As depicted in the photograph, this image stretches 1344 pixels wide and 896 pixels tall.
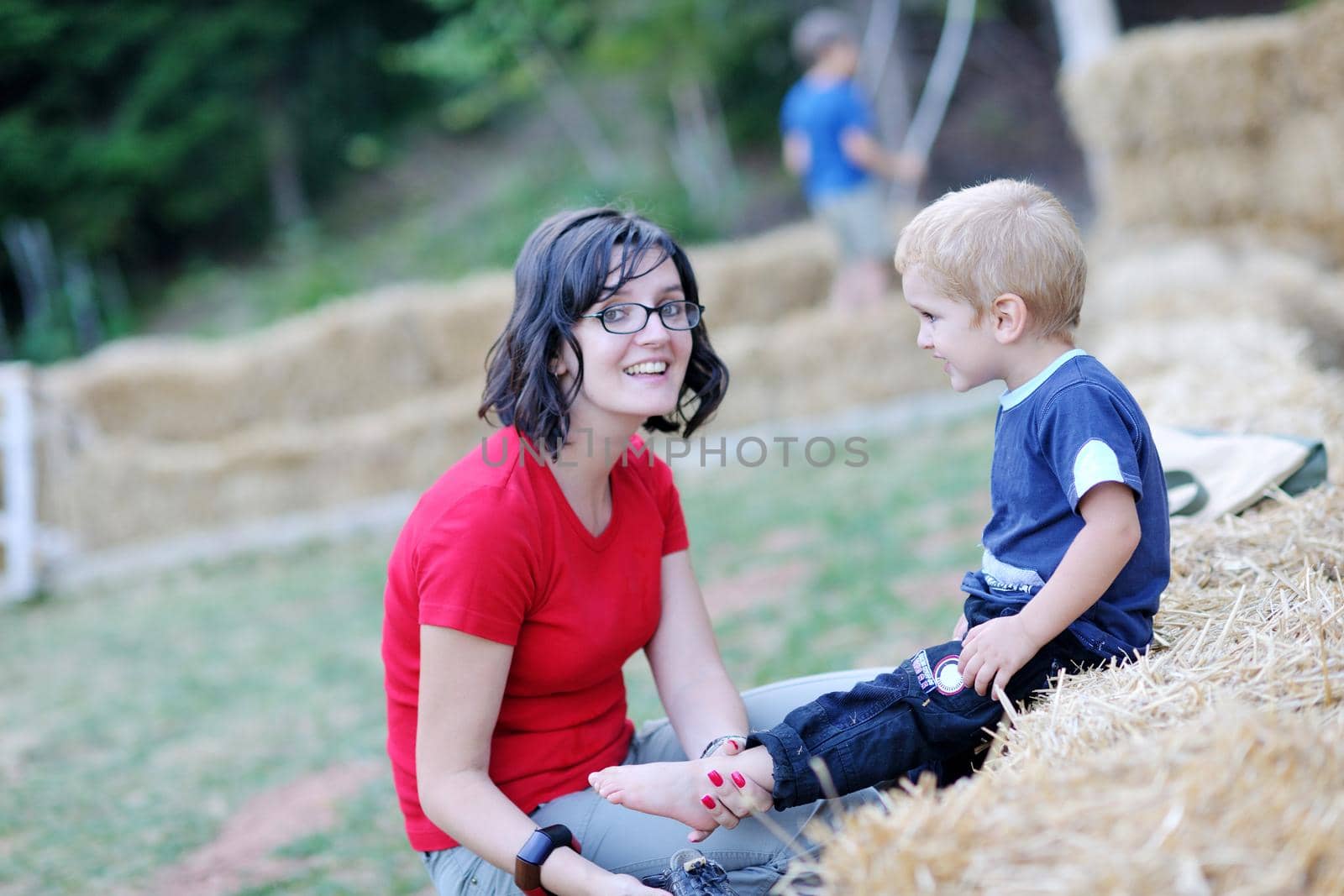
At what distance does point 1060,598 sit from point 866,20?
32.5 ft

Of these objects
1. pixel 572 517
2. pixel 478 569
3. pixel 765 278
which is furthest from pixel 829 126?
pixel 478 569

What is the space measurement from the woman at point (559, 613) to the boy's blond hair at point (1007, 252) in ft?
1.48

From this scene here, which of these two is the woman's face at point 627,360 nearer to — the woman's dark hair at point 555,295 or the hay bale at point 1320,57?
the woman's dark hair at point 555,295

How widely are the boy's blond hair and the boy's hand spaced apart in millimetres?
458

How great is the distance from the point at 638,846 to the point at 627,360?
2.56 feet

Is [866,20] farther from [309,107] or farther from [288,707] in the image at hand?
[288,707]

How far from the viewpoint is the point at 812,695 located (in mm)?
2021

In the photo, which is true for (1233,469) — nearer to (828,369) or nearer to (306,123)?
(828,369)

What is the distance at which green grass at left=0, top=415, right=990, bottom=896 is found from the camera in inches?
124

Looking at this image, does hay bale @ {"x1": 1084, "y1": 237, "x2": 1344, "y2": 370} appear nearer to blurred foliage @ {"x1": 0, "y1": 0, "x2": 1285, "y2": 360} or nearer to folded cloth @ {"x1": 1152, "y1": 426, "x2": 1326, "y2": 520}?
folded cloth @ {"x1": 1152, "y1": 426, "x2": 1326, "y2": 520}

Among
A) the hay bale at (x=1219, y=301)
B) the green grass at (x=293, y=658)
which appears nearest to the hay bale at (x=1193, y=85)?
the hay bale at (x=1219, y=301)

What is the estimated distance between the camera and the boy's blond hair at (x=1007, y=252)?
5.45ft

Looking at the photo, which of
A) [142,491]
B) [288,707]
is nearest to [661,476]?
[288,707]

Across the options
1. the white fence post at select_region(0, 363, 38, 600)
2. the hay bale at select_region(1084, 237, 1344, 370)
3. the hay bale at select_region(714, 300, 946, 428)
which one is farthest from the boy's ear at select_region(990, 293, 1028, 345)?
the white fence post at select_region(0, 363, 38, 600)
